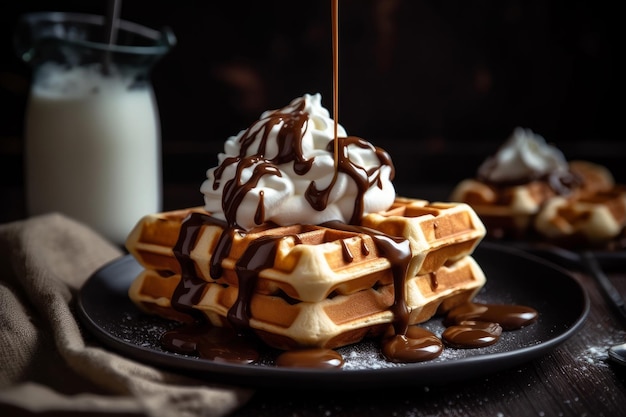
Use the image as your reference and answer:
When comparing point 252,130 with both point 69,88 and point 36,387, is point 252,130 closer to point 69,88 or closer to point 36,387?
point 36,387

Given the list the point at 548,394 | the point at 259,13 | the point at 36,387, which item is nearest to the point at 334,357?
the point at 548,394

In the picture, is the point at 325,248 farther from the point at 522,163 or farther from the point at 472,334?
the point at 522,163

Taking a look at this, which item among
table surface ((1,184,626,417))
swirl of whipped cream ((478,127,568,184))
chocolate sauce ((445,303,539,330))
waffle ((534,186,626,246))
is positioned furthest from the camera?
swirl of whipped cream ((478,127,568,184))

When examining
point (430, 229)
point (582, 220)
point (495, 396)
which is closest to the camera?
point (495, 396)

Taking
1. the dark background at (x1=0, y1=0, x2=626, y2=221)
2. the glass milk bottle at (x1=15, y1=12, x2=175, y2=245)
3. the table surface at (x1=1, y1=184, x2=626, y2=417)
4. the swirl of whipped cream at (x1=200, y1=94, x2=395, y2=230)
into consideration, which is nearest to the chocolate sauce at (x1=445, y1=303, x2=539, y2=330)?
the table surface at (x1=1, y1=184, x2=626, y2=417)

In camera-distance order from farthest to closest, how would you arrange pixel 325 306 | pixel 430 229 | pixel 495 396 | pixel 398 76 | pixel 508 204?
pixel 398 76 < pixel 508 204 < pixel 430 229 < pixel 325 306 < pixel 495 396

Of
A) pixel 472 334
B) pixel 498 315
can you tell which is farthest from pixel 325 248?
pixel 498 315

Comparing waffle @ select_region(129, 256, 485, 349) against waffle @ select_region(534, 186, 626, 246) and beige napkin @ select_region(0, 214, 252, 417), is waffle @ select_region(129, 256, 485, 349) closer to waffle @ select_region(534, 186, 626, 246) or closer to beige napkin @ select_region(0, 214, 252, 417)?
beige napkin @ select_region(0, 214, 252, 417)
